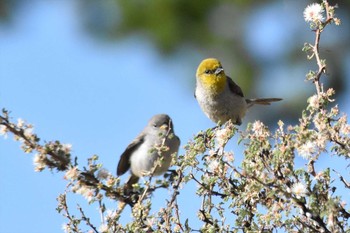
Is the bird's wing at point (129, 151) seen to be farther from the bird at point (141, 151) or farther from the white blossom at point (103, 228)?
the white blossom at point (103, 228)

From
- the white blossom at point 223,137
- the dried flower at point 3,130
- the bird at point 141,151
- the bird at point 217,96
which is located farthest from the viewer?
the bird at point 141,151

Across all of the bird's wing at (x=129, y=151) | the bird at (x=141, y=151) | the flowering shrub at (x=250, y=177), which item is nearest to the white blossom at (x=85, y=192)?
the flowering shrub at (x=250, y=177)

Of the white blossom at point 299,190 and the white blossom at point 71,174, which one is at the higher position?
the white blossom at point 71,174

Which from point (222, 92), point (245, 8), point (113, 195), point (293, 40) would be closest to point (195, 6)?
point (245, 8)

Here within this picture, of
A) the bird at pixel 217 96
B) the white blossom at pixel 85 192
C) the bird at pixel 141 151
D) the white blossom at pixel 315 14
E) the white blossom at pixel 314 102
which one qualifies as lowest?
the white blossom at pixel 85 192

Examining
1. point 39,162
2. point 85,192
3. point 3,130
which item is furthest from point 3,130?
point 85,192

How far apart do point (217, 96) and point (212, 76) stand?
11cm

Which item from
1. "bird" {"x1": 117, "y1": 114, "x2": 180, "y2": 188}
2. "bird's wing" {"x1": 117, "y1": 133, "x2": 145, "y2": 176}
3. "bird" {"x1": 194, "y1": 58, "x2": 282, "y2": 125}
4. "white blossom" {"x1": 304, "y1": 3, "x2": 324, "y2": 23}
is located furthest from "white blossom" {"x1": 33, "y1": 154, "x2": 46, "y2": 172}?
"bird's wing" {"x1": 117, "y1": 133, "x2": 145, "y2": 176}

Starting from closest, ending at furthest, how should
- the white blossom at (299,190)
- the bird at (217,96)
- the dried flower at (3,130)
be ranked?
the white blossom at (299,190) → the dried flower at (3,130) → the bird at (217,96)

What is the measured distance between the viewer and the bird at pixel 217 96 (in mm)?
3988

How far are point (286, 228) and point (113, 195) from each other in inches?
21.9

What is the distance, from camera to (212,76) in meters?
4.03

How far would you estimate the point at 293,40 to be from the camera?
37.8ft

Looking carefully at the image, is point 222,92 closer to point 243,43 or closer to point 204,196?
point 204,196
